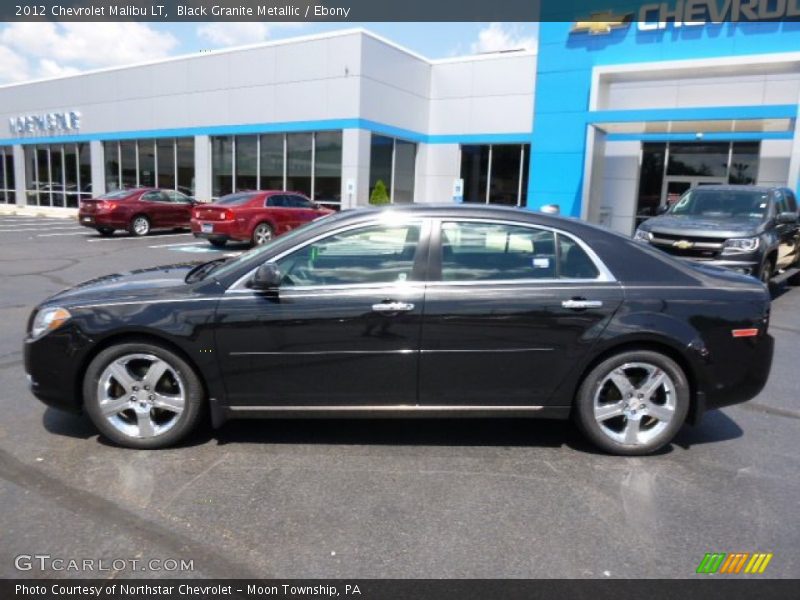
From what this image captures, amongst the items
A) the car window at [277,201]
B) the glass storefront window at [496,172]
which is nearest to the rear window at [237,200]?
the car window at [277,201]

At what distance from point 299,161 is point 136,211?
21.2 ft

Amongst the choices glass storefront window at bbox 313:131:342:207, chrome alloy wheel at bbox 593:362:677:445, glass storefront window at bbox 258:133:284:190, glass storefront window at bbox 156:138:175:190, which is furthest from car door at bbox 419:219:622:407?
glass storefront window at bbox 156:138:175:190

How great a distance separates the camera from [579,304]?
3785 millimetres

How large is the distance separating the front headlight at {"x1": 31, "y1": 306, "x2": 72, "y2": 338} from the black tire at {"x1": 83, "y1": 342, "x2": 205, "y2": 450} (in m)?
0.33

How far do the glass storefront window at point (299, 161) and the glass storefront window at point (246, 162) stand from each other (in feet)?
5.72

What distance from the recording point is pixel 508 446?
4.09m

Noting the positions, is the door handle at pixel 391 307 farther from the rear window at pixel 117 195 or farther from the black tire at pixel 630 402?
the rear window at pixel 117 195

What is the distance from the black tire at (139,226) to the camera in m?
18.7

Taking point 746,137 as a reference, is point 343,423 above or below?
below

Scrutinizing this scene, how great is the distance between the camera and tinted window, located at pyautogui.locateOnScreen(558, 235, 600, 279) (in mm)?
3889
